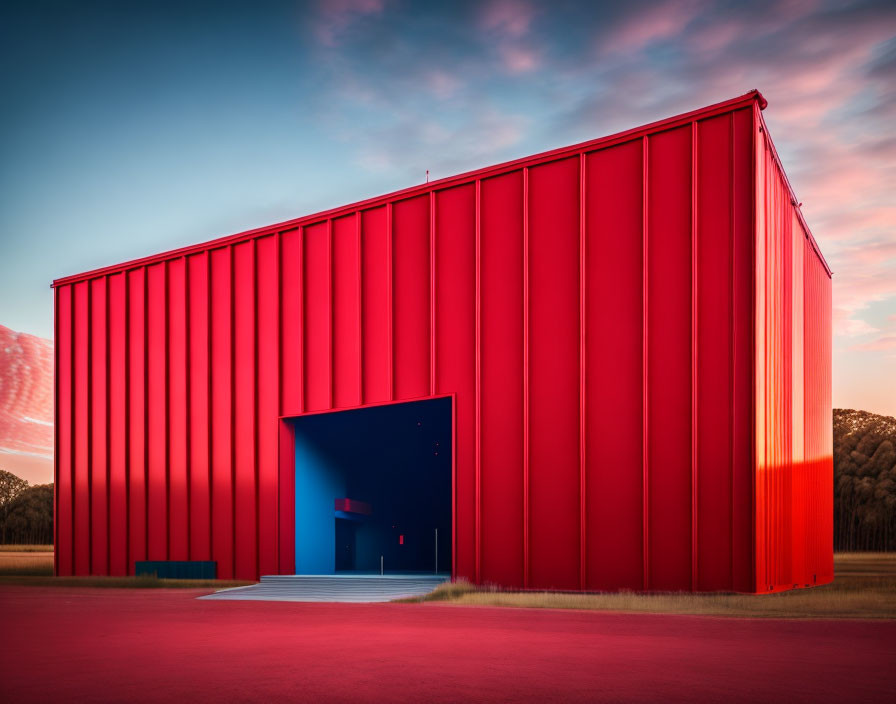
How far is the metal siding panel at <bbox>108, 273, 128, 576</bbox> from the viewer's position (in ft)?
98.7

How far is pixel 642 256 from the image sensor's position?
66.5 feet

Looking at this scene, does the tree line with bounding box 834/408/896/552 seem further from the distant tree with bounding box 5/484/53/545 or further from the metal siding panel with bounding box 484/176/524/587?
the distant tree with bounding box 5/484/53/545

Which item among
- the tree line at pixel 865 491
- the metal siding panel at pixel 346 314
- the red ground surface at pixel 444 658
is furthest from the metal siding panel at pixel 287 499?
the tree line at pixel 865 491

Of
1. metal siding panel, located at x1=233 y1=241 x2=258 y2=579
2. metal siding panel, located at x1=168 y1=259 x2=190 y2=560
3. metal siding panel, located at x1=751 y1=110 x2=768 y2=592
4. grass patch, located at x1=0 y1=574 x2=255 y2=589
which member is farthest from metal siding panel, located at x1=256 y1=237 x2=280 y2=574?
metal siding panel, located at x1=751 y1=110 x2=768 y2=592

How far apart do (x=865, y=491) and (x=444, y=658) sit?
57796mm

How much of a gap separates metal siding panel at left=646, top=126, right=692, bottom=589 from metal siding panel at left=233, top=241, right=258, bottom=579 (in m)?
12.8

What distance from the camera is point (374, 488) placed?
111 ft

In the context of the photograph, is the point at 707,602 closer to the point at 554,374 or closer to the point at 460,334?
the point at 554,374

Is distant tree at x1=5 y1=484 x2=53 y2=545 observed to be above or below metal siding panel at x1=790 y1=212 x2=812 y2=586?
below

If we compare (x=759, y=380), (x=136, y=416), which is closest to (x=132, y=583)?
(x=136, y=416)

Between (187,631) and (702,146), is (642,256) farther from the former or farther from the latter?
(187,631)

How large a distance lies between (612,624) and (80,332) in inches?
989

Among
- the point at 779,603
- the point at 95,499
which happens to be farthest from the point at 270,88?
the point at 779,603

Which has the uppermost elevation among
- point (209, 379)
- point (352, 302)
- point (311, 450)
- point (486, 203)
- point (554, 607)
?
point (486, 203)
